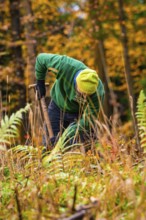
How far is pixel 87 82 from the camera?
5.76 m

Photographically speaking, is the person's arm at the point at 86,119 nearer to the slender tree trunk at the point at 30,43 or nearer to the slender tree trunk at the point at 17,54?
the slender tree trunk at the point at 30,43

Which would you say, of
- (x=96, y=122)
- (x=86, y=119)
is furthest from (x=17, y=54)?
(x=96, y=122)

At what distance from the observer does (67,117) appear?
6566mm

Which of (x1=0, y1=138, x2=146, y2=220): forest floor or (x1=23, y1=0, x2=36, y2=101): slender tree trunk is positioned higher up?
(x1=23, y1=0, x2=36, y2=101): slender tree trunk

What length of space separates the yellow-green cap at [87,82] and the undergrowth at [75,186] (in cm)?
163

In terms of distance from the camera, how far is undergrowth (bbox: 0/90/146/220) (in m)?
2.48

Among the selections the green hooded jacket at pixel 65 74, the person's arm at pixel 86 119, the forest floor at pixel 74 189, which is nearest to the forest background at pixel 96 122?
the forest floor at pixel 74 189

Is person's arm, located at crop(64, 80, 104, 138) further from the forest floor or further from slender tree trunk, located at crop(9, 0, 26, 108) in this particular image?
slender tree trunk, located at crop(9, 0, 26, 108)

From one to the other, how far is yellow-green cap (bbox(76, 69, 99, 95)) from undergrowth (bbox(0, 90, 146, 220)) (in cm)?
163

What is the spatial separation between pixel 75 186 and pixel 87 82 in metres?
3.44

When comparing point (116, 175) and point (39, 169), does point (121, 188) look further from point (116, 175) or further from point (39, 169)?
point (39, 169)

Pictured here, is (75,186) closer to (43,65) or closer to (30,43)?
(43,65)

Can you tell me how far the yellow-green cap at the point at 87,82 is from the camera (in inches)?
227

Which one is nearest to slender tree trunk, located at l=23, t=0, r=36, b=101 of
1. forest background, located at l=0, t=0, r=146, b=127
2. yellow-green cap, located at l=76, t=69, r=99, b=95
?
forest background, located at l=0, t=0, r=146, b=127
